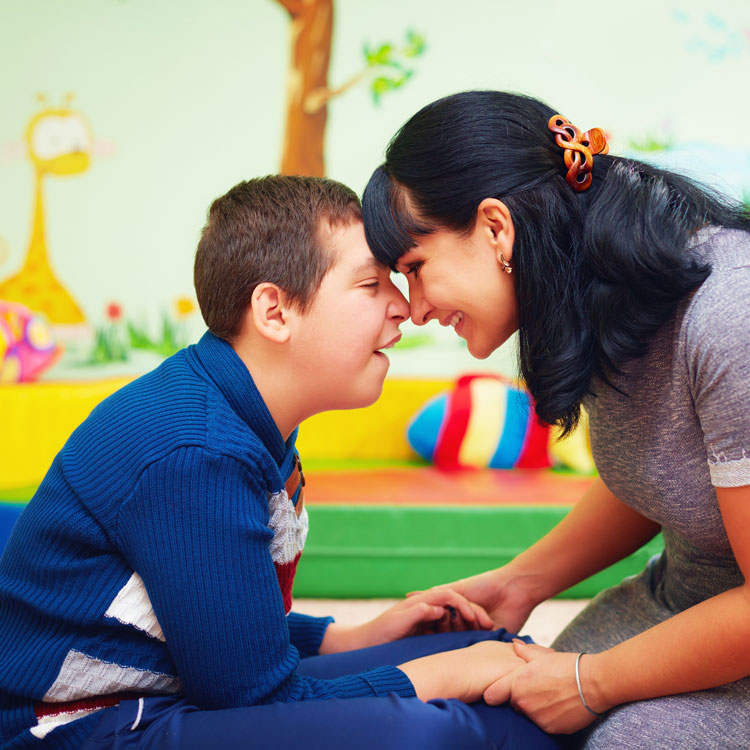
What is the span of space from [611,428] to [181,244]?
2.38m

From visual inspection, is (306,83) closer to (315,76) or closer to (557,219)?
(315,76)

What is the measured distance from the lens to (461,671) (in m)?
1.04

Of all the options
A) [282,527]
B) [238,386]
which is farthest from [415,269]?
[282,527]

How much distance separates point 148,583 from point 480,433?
1.95m

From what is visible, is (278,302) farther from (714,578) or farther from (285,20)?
(285,20)

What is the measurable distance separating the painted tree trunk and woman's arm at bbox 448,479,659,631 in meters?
2.09

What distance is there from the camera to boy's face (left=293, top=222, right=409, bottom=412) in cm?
113

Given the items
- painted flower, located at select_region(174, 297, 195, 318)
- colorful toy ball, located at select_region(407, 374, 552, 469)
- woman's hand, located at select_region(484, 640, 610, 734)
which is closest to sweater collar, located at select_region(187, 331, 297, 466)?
woman's hand, located at select_region(484, 640, 610, 734)

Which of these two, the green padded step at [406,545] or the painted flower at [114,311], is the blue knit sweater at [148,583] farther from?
the painted flower at [114,311]

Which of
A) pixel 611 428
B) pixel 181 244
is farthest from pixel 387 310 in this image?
pixel 181 244

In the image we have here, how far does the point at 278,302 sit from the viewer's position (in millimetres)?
1122

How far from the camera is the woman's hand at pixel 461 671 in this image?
101 centimetres

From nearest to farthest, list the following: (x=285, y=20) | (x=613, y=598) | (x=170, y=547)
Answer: (x=170, y=547)
(x=613, y=598)
(x=285, y=20)

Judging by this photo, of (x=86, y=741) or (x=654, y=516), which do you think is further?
(x=654, y=516)
